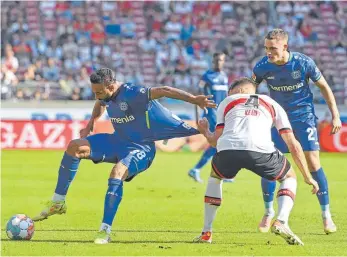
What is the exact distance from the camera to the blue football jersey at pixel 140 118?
10859 mm

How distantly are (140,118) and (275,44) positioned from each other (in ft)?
6.10

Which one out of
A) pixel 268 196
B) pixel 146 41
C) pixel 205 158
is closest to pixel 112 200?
pixel 268 196

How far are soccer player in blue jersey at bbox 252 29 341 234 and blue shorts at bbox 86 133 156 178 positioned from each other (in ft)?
5.79

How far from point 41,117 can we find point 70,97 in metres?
1.44

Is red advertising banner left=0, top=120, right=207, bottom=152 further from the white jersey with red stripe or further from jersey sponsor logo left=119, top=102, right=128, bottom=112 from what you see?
the white jersey with red stripe

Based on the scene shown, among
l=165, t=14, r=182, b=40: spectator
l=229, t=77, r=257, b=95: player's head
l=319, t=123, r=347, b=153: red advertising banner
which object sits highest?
l=229, t=77, r=257, b=95: player's head

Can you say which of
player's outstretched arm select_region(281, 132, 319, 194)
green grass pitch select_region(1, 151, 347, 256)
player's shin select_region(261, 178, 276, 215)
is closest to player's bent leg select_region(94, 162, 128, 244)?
green grass pitch select_region(1, 151, 347, 256)

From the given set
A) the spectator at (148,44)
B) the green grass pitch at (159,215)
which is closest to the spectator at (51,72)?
the spectator at (148,44)

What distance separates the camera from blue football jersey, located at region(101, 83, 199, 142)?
1086cm

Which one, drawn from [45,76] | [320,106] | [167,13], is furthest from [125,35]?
[320,106]

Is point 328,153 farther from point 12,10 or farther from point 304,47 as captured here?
point 12,10

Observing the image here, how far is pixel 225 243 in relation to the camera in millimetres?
10328

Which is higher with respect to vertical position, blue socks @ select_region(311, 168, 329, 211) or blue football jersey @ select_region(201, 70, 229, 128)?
blue socks @ select_region(311, 168, 329, 211)

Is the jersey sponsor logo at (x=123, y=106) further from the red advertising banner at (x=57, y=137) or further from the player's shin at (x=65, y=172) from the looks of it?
the red advertising banner at (x=57, y=137)
